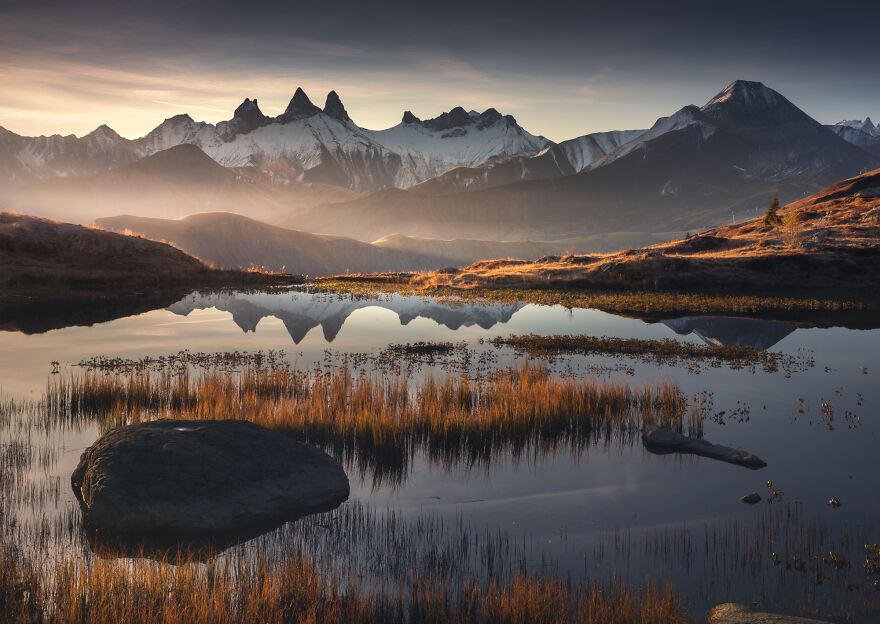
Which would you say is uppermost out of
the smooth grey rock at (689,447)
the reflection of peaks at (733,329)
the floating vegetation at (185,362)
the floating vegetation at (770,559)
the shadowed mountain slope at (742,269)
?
the shadowed mountain slope at (742,269)

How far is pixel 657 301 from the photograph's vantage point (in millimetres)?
42562

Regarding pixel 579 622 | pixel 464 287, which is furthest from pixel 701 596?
pixel 464 287

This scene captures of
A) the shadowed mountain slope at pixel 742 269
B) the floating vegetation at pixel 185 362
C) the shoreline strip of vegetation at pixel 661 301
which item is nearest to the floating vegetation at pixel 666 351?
the floating vegetation at pixel 185 362

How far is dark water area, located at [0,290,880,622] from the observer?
8336 mm

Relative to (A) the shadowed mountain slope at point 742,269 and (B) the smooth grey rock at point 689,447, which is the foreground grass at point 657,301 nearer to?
(A) the shadowed mountain slope at point 742,269

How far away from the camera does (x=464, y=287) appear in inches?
2309

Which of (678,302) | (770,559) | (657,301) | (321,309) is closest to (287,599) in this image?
(770,559)

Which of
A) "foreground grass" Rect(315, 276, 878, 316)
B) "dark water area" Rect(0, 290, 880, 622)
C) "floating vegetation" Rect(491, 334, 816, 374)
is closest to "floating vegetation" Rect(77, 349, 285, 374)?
"dark water area" Rect(0, 290, 880, 622)

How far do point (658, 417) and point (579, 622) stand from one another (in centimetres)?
926

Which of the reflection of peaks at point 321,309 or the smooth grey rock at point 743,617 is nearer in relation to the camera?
the smooth grey rock at point 743,617

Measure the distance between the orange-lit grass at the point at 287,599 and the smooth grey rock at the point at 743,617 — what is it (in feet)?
1.26

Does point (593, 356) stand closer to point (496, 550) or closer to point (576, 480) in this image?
point (576, 480)

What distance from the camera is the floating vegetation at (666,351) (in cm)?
2230

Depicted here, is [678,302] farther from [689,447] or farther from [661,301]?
[689,447]
